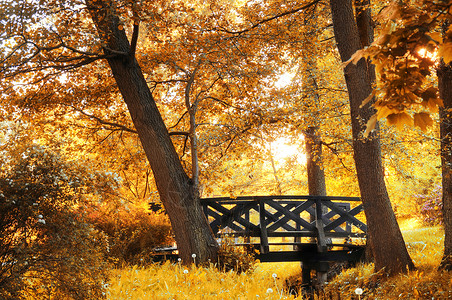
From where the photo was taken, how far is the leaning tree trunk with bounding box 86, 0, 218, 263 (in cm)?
689

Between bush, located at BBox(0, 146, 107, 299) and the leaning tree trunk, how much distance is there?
232cm

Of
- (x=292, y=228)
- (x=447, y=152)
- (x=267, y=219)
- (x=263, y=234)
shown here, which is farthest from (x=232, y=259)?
(x=447, y=152)

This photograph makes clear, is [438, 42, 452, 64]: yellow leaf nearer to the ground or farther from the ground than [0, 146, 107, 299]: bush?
farther from the ground

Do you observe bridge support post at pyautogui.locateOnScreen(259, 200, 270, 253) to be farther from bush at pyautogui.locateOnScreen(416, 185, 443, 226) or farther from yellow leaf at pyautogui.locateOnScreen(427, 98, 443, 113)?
yellow leaf at pyautogui.locateOnScreen(427, 98, 443, 113)

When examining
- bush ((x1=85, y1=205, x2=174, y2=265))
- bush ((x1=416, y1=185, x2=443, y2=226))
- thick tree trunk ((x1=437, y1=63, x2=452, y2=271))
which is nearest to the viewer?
thick tree trunk ((x1=437, y1=63, x2=452, y2=271))

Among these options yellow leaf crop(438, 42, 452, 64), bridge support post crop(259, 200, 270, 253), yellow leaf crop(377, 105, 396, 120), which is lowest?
bridge support post crop(259, 200, 270, 253)

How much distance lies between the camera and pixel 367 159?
671cm

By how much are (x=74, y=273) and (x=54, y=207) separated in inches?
29.4

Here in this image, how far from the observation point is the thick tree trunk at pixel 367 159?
6492 millimetres

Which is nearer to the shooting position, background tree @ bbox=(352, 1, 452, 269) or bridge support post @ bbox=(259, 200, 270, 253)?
background tree @ bbox=(352, 1, 452, 269)

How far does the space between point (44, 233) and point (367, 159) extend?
16.3 feet

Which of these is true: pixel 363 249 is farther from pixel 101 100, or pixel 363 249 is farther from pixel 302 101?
pixel 101 100

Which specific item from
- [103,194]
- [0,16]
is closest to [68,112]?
[0,16]

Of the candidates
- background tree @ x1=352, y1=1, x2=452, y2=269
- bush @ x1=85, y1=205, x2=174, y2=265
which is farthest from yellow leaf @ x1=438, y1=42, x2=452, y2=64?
bush @ x1=85, y1=205, x2=174, y2=265
